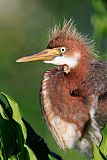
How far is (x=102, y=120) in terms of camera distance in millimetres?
4289

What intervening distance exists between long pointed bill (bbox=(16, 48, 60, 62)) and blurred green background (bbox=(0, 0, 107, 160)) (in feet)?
4.92

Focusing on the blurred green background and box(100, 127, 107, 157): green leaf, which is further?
the blurred green background

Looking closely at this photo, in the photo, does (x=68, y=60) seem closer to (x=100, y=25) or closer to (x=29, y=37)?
(x=100, y=25)

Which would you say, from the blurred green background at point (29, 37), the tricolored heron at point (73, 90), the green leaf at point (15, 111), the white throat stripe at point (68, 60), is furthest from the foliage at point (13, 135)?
the blurred green background at point (29, 37)

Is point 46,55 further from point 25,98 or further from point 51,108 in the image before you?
point 25,98

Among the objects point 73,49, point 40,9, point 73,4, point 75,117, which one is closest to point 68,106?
point 75,117

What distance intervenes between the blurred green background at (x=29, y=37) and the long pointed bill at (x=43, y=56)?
4.92 feet

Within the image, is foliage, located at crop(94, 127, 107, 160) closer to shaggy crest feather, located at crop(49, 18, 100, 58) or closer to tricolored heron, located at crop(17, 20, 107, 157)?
tricolored heron, located at crop(17, 20, 107, 157)

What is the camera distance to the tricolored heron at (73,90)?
14.1ft

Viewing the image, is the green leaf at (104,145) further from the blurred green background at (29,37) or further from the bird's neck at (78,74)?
the blurred green background at (29,37)

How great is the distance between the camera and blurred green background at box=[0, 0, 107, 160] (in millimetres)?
7680

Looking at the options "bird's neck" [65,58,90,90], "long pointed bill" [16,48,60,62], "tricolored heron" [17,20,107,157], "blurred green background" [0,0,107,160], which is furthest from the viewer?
"blurred green background" [0,0,107,160]

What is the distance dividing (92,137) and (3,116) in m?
1.31

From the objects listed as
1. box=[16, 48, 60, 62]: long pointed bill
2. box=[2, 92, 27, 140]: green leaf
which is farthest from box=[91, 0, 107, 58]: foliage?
box=[2, 92, 27, 140]: green leaf
